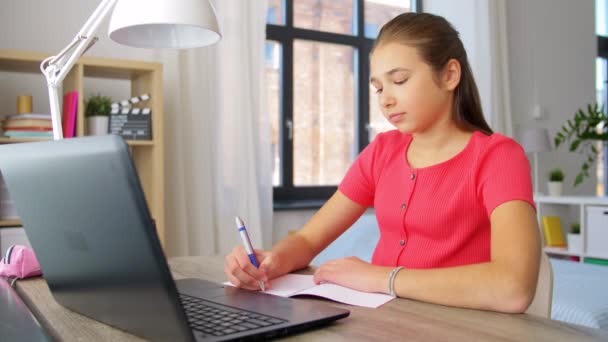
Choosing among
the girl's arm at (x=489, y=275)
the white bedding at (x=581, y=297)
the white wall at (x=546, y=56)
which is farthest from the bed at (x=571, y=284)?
the white wall at (x=546, y=56)

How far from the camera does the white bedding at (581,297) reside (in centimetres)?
176

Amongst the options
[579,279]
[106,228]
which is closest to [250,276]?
[106,228]

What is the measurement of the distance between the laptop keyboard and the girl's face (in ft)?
1.89

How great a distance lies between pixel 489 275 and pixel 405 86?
44 cm

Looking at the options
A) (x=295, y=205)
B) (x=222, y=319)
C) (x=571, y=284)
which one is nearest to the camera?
(x=222, y=319)

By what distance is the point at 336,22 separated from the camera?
4188 mm

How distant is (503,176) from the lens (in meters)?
1.10

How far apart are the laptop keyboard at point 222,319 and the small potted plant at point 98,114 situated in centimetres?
207

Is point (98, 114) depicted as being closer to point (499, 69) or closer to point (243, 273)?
point (243, 273)

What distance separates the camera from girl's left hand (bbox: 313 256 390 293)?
39.1 inches

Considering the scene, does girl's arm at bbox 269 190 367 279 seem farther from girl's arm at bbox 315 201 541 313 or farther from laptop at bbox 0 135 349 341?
laptop at bbox 0 135 349 341

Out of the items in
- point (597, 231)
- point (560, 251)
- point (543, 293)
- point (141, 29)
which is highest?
point (141, 29)

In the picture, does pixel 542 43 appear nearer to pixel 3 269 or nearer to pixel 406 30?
pixel 406 30

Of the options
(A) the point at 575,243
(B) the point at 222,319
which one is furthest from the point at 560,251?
(B) the point at 222,319
